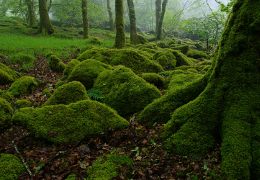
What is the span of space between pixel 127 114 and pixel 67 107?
200cm

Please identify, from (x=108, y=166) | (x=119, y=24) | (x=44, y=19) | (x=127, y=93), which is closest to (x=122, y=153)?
(x=108, y=166)

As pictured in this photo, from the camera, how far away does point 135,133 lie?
420 centimetres

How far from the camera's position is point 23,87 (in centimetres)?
755

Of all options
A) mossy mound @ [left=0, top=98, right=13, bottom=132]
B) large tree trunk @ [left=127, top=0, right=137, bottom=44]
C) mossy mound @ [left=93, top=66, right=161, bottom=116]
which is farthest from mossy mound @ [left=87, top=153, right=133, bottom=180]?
large tree trunk @ [left=127, top=0, right=137, bottom=44]

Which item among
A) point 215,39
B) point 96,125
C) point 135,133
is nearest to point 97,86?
point 96,125

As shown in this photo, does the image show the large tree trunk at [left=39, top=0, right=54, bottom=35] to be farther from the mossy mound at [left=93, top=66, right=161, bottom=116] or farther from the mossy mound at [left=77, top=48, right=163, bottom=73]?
the mossy mound at [left=93, top=66, right=161, bottom=116]

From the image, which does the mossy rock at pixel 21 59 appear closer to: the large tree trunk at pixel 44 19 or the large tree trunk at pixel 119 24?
the large tree trunk at pixel 119 24

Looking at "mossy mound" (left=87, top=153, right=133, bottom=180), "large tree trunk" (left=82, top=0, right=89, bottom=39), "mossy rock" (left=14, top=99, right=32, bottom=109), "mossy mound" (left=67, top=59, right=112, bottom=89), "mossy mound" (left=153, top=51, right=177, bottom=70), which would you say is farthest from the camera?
"large tree trunk" (left=82, top=0, right=89, bottom=39)

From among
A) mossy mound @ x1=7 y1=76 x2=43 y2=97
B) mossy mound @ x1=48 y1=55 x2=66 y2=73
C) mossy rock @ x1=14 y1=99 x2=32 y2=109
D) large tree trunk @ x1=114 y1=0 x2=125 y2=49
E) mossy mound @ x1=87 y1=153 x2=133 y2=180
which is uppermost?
large tree trunk @ x1=114 y1=0 x2=125 y2=49

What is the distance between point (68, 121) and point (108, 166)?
1720mm

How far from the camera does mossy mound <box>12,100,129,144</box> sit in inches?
153

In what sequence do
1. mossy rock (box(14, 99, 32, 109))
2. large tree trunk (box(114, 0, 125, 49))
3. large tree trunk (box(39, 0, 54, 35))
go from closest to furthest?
1. mossy rock (box(14, 99, 32, 109))
2. large tree trunk (box(114, 0, 125, 49))
3. large tree trunk (box(39, 0, 54, 35))

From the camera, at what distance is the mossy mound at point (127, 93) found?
5430 millimetres

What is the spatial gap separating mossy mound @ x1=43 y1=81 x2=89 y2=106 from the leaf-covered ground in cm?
130
